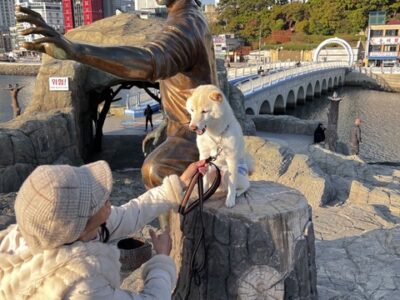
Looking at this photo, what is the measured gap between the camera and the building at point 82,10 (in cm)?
6344

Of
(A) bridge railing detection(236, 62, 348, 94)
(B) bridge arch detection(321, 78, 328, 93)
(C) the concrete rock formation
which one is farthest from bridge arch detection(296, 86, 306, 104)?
(C) the concrete rock formation

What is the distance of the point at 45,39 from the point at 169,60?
80 centimetres

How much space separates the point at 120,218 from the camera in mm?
2170

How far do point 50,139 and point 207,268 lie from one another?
7.76 m

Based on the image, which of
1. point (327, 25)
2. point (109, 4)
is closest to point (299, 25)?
point (327, 25)

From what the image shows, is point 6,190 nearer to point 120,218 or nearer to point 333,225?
point 333,225

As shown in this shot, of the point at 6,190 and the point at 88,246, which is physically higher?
the point at 88,246

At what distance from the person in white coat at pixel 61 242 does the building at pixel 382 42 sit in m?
47.3

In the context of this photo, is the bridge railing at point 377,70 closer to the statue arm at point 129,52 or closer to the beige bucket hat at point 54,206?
the statue arm at point 129,52

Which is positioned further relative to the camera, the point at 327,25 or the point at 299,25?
the point at 299,25

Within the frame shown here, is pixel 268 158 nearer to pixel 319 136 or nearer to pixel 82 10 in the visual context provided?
pixel 319 136

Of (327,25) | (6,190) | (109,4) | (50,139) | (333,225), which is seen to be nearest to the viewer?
(333,225)

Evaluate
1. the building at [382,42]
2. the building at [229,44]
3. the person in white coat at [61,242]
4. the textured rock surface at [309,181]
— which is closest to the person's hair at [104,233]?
the person in white coat at [61,242]

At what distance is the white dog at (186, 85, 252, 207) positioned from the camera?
7.98 ft
